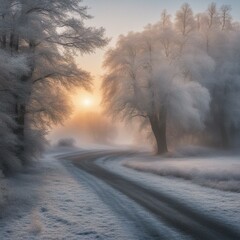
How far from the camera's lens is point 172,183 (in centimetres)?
1822

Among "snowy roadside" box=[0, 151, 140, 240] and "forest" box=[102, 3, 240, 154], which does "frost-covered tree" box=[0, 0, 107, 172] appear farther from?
"forest" box=[102, 3, 240, 154]

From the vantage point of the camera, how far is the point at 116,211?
1201cm

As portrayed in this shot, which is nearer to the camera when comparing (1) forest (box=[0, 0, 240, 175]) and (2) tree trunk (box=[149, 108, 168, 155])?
(1) forest (box=[0, 0, 240, 175])

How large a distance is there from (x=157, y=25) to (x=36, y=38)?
80.8 feet

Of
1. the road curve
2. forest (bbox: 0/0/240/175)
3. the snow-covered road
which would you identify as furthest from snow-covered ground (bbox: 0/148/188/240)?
forest (bbox: 0/0/240/175)

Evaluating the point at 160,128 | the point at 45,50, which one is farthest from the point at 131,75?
the point at 45,50

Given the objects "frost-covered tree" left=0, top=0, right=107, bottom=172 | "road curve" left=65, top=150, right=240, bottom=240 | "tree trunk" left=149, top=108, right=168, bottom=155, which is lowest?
"road curve" left=65, top=150, right=240, bottom=240

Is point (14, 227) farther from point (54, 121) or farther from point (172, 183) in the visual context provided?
point (54, 121)

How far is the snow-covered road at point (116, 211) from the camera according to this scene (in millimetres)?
9565

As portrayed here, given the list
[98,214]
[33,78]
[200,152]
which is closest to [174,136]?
[200,152]

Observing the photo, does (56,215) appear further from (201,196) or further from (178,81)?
(178,81)

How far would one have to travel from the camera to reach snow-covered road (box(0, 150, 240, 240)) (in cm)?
956

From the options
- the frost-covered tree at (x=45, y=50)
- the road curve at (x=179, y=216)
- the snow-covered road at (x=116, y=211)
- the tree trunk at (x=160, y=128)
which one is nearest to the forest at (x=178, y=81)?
the tree trunk at (x=160, y=128)

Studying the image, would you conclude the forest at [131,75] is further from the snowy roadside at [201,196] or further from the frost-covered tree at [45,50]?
the snowy roadside at [201,196]
